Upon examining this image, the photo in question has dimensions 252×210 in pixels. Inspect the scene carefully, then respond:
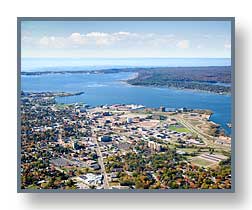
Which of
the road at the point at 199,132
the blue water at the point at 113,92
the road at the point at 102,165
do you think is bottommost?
the road at the point at 102,165

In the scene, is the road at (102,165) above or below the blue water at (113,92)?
below

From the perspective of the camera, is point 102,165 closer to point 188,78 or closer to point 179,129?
point 179,129

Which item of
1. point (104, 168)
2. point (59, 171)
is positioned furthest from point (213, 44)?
point (59, 171)

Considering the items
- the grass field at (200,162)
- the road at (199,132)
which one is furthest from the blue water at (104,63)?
the grass field at (200,162)

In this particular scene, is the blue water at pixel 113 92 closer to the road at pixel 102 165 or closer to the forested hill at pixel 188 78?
the forested hill at pixel 188 78

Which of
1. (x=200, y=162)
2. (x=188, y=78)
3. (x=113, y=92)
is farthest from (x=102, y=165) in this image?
(x=188, y=78)
